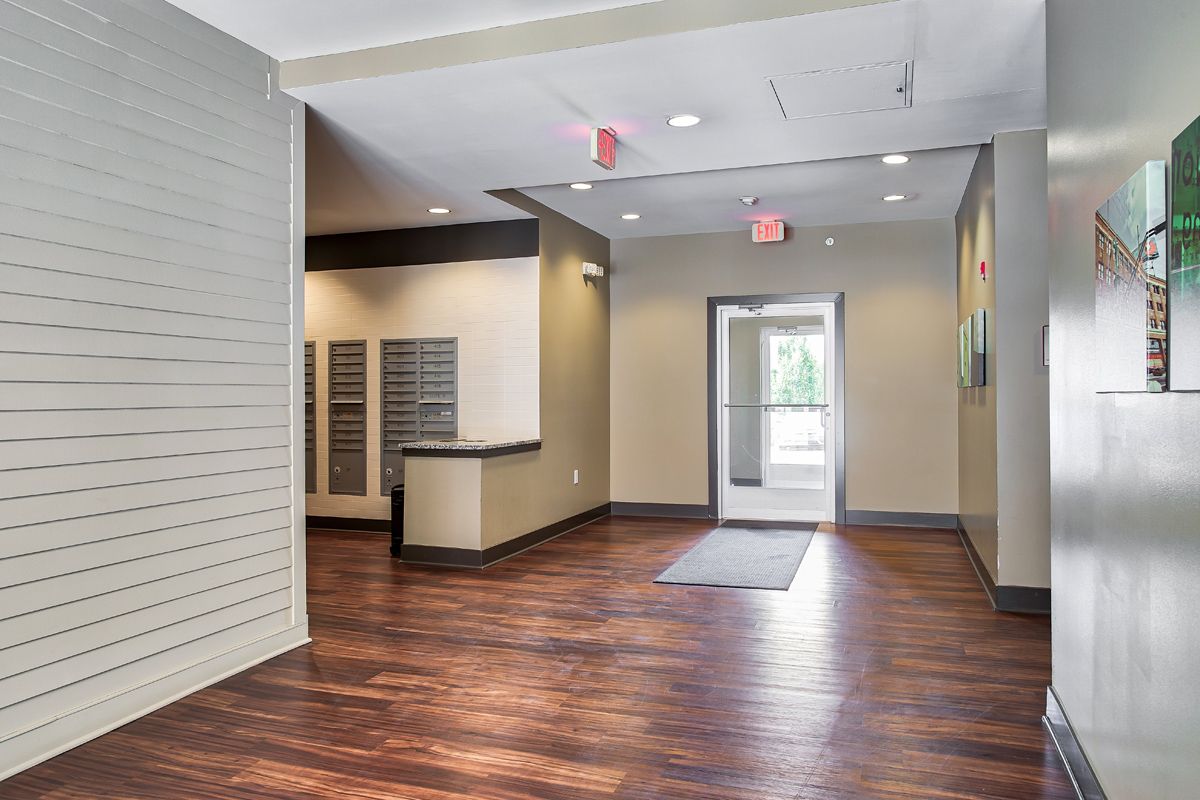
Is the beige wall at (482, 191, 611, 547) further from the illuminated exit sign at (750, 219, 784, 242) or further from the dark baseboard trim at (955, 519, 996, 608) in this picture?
the dark baseboard trim at (955, 519, 996, 608)

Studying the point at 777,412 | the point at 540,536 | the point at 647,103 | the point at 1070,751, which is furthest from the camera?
the point at 777,412

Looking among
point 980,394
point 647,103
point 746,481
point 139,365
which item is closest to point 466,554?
point 139,365

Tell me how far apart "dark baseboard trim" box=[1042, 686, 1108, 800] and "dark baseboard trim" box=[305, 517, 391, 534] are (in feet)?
17.7

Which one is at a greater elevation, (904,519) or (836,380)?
(836,380)

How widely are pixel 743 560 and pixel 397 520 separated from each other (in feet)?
8.44

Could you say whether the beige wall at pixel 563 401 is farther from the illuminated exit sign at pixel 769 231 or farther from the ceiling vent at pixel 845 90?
the ceiling vent at pixel 845 90

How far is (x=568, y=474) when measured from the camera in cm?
713

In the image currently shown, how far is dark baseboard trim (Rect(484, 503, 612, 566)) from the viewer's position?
5.88 metres

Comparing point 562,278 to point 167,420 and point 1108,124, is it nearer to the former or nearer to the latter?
point 167,420

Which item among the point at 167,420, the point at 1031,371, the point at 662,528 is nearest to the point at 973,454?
the point at 1031,371

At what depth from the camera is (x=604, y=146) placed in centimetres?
443

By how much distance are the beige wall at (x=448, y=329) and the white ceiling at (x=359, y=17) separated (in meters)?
3.10

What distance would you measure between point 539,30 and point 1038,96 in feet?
7.48

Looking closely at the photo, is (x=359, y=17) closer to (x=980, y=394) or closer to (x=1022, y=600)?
(x=980, y=394)
